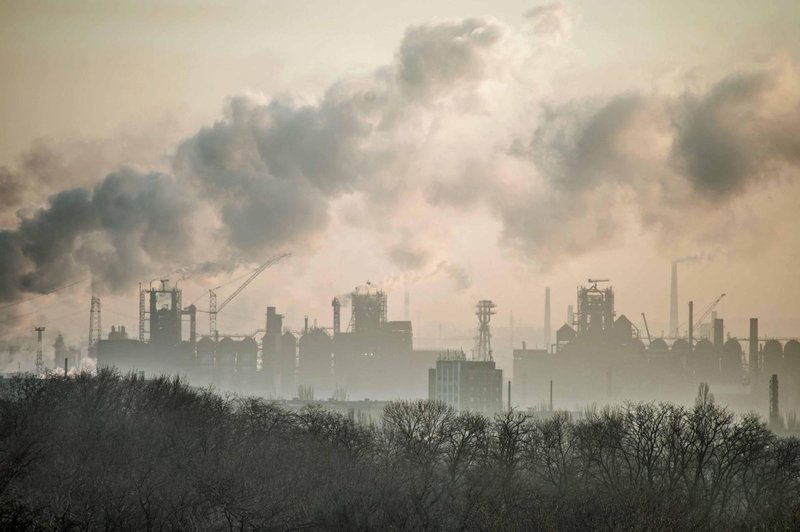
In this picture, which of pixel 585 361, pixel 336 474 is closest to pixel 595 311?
pixel 585 361

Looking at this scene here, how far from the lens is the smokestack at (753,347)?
177875 millimetres

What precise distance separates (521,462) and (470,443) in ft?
8.11

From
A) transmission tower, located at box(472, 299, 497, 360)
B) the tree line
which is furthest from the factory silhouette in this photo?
the tree line

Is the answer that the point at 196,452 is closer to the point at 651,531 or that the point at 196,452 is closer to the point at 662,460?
the point at 662,460

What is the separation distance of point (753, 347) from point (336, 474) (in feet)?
450

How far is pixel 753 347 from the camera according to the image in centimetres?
18038

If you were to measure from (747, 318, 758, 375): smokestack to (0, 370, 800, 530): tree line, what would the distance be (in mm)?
111484

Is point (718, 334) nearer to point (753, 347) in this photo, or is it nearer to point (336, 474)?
point (753, 347)

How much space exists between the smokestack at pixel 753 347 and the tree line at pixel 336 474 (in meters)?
111

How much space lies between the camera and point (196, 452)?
55281 millimetres

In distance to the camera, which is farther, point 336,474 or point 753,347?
point 753,347

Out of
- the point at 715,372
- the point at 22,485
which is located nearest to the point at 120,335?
the point at 715,372

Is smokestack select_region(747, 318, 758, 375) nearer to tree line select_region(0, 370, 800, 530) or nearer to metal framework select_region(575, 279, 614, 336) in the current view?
metal framework select_region(575, 279, 614, 336)

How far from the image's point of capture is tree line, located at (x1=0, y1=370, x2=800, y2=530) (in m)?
41.2
